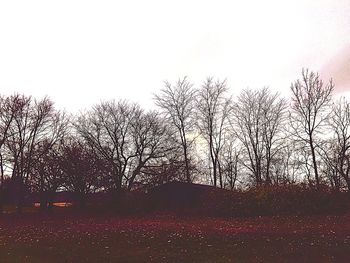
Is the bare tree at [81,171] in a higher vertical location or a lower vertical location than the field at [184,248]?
higher

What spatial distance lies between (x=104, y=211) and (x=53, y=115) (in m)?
15.4

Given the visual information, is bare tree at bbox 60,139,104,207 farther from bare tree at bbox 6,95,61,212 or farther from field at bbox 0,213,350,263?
field at bbox 0,213,350,263

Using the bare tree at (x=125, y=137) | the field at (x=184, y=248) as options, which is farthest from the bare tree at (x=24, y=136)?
the field at (x=184, y=248)

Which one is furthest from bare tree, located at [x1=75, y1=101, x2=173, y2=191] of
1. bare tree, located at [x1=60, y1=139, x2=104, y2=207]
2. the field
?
the field

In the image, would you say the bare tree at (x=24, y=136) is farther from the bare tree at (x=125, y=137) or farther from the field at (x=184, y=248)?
the field at (x=184, y=248)

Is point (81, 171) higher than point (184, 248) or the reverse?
higher

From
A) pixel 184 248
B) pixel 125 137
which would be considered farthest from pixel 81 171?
pixel 184 248

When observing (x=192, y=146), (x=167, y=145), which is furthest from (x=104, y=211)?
(x=192, y=146)

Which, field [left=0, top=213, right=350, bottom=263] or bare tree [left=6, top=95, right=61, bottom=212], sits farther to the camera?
bare tree [left=6, top=95, right=61, bottom=212]

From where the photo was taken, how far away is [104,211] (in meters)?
39.0

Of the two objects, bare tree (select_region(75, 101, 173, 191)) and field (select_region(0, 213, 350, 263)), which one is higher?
bare tree (select_region(75, 101, 173, 191))

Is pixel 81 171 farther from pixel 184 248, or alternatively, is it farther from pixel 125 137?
pixel 184 248

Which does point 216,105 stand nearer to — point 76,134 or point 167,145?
point 167,145

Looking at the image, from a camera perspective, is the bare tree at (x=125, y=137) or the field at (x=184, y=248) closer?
the field at (x=184, y=248)
